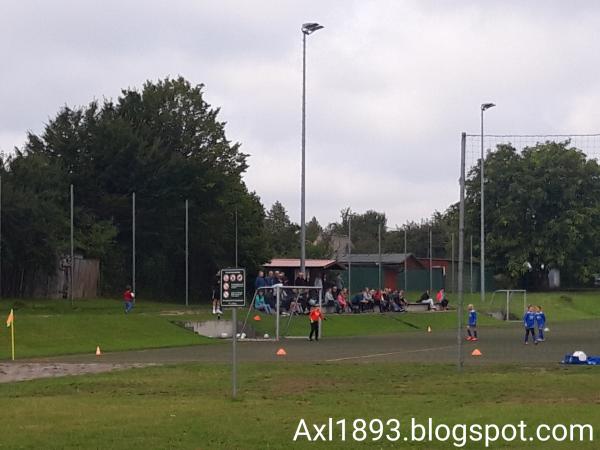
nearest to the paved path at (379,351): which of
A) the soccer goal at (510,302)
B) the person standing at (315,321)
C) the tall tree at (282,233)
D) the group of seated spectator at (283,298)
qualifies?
the person standing at (315,321)

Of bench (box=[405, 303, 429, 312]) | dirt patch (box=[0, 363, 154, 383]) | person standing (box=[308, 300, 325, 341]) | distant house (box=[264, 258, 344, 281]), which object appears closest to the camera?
dirt patch (box=[0, 363, 154, 383])

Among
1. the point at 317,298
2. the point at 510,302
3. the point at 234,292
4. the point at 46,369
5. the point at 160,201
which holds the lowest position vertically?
the point at 46,369

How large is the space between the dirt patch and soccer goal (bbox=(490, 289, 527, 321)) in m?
40.3

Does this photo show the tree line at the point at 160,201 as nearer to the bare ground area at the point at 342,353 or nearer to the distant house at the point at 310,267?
the distant house at the point at 310,267

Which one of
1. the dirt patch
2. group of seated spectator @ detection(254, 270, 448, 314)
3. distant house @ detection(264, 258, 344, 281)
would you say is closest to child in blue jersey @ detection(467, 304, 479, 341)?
group of seated spectator @ detection(254, 270, 448, 314)

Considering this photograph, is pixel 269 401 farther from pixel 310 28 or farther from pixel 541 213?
pixel 541 213

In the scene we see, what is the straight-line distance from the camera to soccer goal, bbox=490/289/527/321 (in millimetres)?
68500

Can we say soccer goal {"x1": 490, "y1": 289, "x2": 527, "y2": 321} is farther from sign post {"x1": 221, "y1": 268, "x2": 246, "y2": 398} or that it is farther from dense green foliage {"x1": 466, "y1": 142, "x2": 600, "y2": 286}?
sign post {"x1": 221, "y1": 268, "x2": 246, "y2": 398}

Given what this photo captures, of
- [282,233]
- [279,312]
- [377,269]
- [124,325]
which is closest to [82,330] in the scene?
[124,325]

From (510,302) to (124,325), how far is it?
3768cm

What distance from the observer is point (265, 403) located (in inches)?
779

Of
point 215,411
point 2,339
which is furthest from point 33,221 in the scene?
point 215,411

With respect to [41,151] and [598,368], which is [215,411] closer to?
[598,368]

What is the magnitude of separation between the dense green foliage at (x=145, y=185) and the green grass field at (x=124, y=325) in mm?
4116
